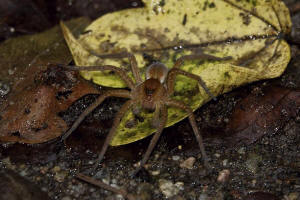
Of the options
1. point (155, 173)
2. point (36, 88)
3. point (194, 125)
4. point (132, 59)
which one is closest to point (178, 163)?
point (155, 173)

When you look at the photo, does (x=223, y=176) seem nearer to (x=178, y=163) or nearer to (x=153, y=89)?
(x=178, y=163)

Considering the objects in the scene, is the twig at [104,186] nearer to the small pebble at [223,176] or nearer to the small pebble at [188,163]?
the small pebble at [188,163]

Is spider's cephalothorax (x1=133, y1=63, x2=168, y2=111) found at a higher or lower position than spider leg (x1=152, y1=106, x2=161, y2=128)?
higher

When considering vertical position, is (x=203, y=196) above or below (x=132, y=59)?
below

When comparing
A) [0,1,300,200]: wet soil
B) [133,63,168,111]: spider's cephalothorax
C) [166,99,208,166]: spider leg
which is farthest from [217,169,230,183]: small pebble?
[133,63,168,111]: spider's cephalothorax

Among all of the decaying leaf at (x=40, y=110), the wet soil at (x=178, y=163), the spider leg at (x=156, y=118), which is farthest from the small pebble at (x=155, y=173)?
the decaying leaf at (x=40, y=110)

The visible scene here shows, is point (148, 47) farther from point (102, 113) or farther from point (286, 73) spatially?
point (286, 73)

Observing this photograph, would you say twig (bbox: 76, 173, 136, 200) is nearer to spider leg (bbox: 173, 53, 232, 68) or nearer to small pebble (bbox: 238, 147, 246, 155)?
small pebble (bbox: 238, 147, 246, 155)
